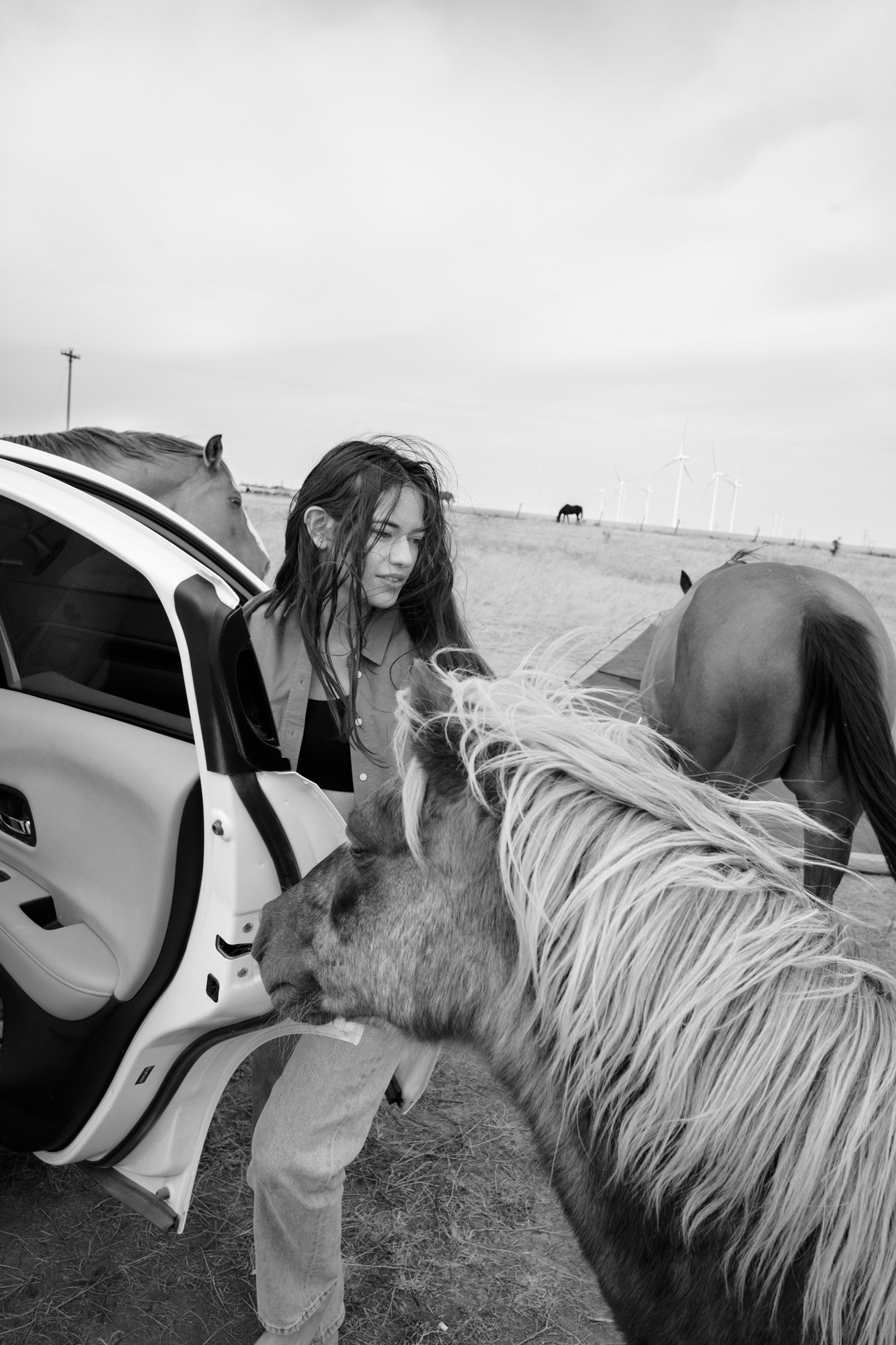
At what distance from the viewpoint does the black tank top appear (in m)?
A: 2.21

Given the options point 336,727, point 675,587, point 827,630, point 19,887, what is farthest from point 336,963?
point 675,587

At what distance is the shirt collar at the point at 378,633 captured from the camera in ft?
7.46

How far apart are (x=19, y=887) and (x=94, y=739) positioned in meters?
0.48

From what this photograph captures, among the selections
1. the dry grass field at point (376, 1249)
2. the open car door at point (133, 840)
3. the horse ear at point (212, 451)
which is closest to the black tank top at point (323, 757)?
the open car door at point (133, 840)

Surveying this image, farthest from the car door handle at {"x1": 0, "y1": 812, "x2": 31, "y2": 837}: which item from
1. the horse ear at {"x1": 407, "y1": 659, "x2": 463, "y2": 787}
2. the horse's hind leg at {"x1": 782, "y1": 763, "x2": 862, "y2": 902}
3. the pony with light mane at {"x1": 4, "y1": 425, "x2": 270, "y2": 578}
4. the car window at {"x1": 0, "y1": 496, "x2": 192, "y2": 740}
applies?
the pony with light mane at {"x1": 4, "y1": 425, "x2": 270, "y2": 578}

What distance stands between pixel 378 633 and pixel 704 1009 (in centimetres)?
139

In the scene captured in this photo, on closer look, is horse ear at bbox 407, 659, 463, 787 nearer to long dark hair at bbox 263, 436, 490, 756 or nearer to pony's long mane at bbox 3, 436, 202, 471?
long dark hair at bbox 263, 436, 490, 756

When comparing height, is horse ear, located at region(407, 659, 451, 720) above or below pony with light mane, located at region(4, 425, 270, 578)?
below

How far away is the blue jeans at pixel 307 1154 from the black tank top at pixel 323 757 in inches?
24.9

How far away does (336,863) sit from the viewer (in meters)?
1.62

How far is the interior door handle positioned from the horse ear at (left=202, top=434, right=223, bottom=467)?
15.3ft

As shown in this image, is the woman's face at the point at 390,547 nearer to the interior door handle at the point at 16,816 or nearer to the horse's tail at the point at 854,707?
the interior door handle at the point at 16,816

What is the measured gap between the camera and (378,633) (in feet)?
7.60

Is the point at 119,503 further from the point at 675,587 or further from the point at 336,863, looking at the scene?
the point at 675,587
